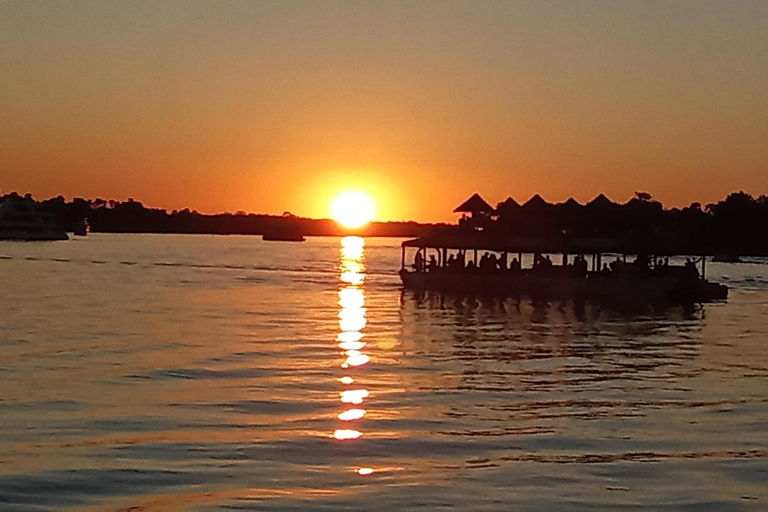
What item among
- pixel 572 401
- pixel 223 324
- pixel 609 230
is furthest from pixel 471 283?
pixel 572 401

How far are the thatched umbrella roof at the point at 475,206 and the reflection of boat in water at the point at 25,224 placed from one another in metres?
99.4

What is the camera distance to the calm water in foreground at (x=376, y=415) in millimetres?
13523

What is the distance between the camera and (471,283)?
59.5 meters

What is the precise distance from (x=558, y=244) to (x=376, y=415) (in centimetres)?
4078

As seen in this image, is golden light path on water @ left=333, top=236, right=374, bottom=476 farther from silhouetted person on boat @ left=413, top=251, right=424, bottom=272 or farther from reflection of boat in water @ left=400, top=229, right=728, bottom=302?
reflection of boat in water @ left=400, top=229, right=728, bottom=302

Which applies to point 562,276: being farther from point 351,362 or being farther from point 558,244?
point 351,362

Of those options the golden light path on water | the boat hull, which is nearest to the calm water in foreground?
the golden light path on water

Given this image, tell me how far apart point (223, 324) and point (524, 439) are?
24.2 meters

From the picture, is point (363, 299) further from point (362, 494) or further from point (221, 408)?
point (362, 494)

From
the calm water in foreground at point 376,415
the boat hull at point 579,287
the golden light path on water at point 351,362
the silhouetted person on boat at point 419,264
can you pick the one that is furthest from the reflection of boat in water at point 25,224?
the calm water in foreground at point 376,415

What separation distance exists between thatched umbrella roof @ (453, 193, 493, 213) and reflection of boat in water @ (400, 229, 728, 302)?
2.28 metres

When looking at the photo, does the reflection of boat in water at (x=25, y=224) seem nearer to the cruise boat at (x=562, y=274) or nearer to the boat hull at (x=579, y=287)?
the cruise boat at (x=562, y=274)

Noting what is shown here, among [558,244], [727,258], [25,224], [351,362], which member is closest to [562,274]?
[558,244]

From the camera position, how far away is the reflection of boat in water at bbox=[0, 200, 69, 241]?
491 feet
